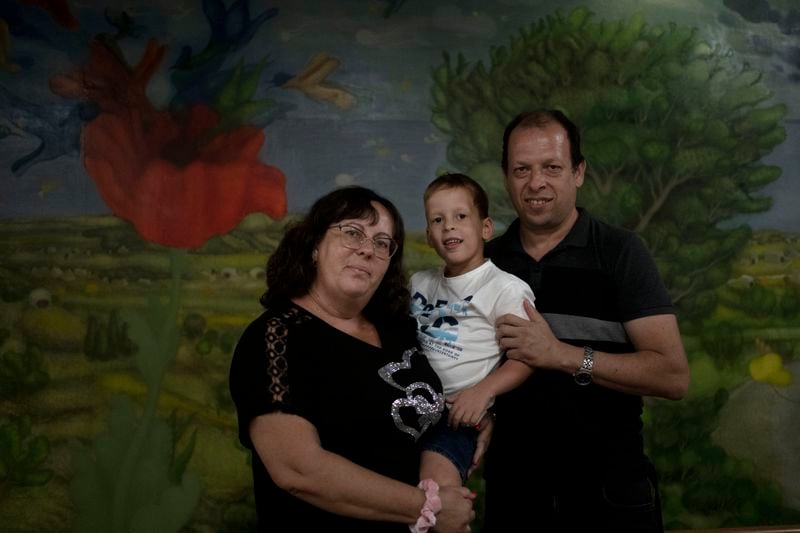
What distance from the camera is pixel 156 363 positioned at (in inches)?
149

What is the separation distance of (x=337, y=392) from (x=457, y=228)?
71cm

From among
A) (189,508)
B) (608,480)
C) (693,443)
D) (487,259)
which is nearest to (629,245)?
(487,259)

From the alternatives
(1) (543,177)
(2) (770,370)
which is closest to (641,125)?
(2) (770,370)

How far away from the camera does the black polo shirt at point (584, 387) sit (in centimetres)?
212

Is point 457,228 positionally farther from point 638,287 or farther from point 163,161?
point 163,161

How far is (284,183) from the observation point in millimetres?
3924

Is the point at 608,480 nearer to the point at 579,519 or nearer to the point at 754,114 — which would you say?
the point at 579,519

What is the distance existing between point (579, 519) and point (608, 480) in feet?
0.46

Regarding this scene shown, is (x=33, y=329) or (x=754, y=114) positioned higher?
(x=754, y=114)

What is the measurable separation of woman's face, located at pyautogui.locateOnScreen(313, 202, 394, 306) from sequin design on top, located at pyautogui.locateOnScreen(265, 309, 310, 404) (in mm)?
148

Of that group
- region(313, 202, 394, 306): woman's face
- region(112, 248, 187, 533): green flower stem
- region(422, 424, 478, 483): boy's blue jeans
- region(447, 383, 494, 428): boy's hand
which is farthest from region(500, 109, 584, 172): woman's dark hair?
region(112, 248, 187, 533): green flower stem

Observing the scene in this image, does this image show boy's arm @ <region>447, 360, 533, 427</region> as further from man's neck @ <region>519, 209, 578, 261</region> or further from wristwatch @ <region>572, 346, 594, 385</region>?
man's neck @ <region>519, 209, 578, 261</region>

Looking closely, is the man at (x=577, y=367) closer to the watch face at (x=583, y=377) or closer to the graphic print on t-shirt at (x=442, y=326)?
the watch face at (x=583, y=377)

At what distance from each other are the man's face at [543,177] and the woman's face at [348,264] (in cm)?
55
